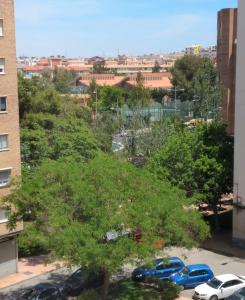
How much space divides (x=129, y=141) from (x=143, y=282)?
69.5ft

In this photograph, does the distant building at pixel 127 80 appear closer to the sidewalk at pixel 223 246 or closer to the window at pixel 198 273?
the sidewalk at pixel 223 246

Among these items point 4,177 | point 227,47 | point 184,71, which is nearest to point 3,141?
point 4,177

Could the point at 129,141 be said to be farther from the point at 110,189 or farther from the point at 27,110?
the point at 110,189

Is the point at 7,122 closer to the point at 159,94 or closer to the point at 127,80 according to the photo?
the point at 159,94

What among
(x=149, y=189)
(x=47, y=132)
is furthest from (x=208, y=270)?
(x=47, y=132)

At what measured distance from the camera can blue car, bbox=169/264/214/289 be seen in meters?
27.0

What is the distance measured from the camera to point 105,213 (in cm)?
2117

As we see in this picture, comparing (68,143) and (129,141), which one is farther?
(129,141)

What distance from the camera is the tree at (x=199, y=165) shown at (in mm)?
32969

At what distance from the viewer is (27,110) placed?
41375 mm

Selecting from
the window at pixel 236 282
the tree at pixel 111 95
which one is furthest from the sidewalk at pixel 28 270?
the tree at pixel 111 95

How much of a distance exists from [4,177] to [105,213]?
30.9 feet

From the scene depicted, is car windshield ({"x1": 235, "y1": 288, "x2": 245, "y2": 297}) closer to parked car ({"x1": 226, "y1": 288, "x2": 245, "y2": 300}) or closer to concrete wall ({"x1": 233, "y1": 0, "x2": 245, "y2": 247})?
parked car ({"x1": 226, "y1": 288, "x2": 245, "y2": 300})

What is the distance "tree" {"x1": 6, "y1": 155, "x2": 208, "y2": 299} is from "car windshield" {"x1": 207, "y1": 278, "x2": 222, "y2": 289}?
2.69 metres
